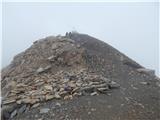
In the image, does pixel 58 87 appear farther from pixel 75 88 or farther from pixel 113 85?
pixel 113 85

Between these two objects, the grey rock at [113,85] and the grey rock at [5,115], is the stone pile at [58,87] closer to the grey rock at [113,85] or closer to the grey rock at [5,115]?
the grey rock at [113,85]

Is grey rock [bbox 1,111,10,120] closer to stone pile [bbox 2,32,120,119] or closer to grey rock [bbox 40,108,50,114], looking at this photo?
stone pile [bbox 2,32,120,119]

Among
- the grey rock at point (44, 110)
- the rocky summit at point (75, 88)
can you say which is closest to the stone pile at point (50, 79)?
the rocky summit at point (75, 88)

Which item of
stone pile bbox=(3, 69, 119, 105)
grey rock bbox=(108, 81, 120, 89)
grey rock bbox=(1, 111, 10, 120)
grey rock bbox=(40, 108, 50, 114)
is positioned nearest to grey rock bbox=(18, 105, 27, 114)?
stone pile bbox=(3, 69, 119, 105)

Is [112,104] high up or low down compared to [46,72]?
down

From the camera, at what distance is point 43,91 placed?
9680 millimetres

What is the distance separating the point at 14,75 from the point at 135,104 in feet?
18.1

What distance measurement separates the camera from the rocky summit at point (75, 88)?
28.3ft

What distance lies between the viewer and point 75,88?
9.65m

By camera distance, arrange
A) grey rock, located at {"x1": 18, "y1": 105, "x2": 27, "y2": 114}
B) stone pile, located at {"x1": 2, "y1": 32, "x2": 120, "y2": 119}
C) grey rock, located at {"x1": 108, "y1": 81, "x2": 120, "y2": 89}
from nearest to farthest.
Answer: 1. grey rock, located at {"x1": 18, "y1": 105, "x2": 27, "y2": 114}
2. stone pile, located at {"x1": 2, "y1": 32, "x2": 120, "y2": 119}
3. grey rock, located at {"x1": 108, "y1": 81, "x2": 120, "y2": 89}

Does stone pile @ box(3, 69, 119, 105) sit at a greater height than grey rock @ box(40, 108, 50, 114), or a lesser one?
greater

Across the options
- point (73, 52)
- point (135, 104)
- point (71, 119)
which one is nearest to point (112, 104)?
point (135, 104)

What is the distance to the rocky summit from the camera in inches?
340

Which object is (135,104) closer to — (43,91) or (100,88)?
(100,88)
